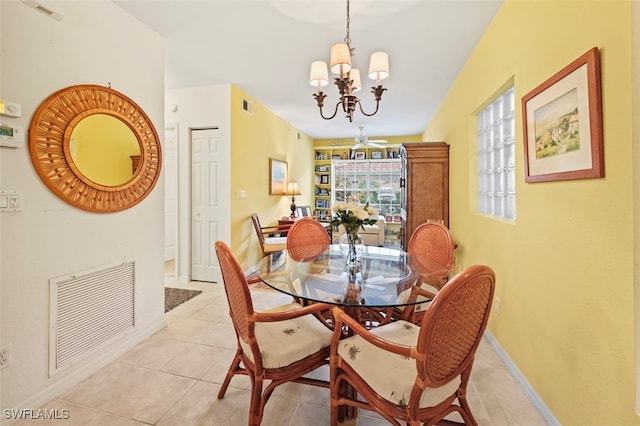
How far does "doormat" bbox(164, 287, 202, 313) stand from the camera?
310 cm

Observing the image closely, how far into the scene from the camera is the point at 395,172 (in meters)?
7.22

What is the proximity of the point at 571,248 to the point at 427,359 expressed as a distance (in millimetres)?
952

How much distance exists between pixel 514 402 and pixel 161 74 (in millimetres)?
3603

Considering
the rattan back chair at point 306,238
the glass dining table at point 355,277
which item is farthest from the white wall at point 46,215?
the rattan back chair at point 306,238

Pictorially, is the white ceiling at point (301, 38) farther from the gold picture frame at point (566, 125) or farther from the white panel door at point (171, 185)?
the gold picture frame at point (566, 125)

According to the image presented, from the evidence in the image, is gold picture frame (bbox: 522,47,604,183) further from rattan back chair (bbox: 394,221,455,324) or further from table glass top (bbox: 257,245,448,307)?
table glass top (bbox: 257,245,448,307)

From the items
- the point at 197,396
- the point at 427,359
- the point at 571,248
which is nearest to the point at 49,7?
the point at 197,396

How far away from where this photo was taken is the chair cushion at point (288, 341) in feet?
4.48

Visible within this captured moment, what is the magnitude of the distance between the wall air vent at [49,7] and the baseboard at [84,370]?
87.4 inches

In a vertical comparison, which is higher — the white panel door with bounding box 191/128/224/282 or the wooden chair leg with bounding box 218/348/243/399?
the white panel door with bounding box 191/128/224/282

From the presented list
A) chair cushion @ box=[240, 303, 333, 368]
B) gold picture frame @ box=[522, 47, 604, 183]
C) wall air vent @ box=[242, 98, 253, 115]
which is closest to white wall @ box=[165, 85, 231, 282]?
wall air vent @ box=[242, 98, 253, 115]

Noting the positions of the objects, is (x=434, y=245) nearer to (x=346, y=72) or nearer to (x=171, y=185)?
(x=346, y=72)

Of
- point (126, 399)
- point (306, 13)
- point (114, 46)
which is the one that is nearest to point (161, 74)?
point (114, 46)

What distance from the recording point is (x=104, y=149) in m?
2.02
